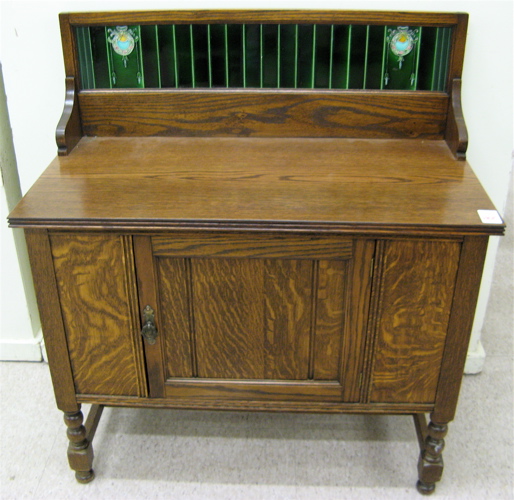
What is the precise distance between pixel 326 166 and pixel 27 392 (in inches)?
52.9

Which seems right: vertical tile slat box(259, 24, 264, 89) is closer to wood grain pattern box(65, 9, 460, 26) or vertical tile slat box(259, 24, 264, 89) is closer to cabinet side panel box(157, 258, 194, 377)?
wood grain pattern box(65, 9, 460, 26)

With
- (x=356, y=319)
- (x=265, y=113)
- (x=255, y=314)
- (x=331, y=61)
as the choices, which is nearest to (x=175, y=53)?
(x=265, y=113)

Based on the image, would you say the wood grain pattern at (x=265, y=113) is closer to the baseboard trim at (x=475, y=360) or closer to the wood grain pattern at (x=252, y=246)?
the wood grain pattern at (x=252, y=246)

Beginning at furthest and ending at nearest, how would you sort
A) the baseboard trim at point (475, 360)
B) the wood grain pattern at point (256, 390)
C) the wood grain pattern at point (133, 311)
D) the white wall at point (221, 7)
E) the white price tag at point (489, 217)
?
the baseboard trim at point (475, 360) → the white wall at point (221, 7) → the wood grain pattern at point (256, 390) → the wood grain pattern at point (133, 311) → the white price tag at point (489, 217)

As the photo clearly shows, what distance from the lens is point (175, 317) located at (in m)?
1.66

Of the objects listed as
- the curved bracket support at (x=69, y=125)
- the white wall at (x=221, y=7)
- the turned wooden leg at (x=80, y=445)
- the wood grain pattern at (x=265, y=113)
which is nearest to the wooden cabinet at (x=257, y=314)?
the turned wooden leg at (x=80, y=445)

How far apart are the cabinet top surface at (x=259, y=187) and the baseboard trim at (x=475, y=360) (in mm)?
875

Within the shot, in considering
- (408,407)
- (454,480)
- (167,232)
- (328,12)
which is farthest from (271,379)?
(328,12)

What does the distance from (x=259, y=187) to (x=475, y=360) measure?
122 cm

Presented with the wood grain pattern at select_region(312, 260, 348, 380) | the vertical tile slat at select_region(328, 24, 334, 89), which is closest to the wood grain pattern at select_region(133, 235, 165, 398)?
the wood grain pattern at select_region(312, 260, 348, 380)

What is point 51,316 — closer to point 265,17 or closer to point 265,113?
point 265,113

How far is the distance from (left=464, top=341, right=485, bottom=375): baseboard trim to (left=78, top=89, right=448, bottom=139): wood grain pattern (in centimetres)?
89

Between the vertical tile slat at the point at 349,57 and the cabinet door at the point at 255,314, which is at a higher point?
the vertical tile slat at the point at 349,57

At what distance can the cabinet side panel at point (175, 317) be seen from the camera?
1.59 meters
